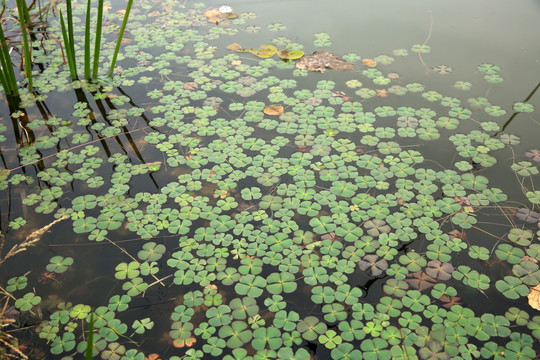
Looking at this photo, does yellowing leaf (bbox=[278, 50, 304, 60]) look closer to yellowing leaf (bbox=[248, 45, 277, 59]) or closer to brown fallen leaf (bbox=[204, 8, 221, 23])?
yellowing leaf (bbox=[248, 45, 277, 59])

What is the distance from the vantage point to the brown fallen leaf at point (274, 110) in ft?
10.4

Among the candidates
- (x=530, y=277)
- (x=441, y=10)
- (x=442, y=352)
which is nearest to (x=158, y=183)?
(x=442, y=352)

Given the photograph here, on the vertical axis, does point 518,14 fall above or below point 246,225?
above

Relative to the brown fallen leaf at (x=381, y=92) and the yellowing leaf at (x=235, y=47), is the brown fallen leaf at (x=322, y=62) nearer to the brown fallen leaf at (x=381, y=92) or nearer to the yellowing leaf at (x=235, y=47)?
the brown fallen leaf at (x=381, y=92)

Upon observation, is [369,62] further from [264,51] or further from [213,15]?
[213,15]

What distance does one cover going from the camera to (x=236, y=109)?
126 inches

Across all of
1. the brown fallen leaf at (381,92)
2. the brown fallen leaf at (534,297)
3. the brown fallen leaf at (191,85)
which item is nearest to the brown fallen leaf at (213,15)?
the brown fallen leaf at (191,85)

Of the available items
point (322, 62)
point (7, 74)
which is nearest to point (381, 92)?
point (322, 62)

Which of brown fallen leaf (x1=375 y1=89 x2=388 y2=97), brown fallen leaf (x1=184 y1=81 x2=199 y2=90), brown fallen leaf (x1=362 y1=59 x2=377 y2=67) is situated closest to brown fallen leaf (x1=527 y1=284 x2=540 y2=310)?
brown fallen leaf (x1=375 y1=89 x2=388 y2=97)

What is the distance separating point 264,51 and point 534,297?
248cm

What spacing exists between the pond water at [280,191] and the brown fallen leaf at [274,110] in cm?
1

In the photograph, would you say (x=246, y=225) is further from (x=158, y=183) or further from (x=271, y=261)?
(x=158, y=183)

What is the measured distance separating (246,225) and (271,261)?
0.84ft

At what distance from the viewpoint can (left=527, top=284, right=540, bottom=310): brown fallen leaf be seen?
2.11 m
